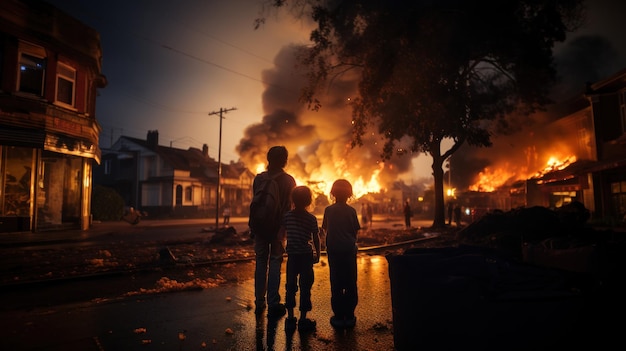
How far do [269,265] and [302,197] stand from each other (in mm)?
928

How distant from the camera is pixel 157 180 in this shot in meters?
40.9

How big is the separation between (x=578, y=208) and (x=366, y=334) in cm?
988

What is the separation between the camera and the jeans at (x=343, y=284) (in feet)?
13.3

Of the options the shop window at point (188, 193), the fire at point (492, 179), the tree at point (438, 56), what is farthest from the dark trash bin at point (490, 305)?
the shop window at point (188, 193)

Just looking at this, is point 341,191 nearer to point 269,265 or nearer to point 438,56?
point 269,265

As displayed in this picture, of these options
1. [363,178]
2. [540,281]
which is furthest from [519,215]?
[363,178]

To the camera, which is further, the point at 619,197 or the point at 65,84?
the point at 65,84

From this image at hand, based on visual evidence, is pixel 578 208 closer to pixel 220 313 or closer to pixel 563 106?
pixel 220 313

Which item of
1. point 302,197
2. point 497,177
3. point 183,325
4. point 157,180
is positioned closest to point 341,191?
point 302,197

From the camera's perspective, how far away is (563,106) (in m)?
24.6

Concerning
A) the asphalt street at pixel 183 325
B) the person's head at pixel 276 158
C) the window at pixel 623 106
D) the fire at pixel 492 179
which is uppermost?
the window at pixel 623 106

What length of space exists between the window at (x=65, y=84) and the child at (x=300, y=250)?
1658 centimetres

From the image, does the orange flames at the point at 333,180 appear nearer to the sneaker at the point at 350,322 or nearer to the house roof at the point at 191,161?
the house roof at the point at 191,161

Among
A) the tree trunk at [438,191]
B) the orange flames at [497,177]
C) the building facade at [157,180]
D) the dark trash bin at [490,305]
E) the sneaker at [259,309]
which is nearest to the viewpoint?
the dark trash bin at [490,305]
